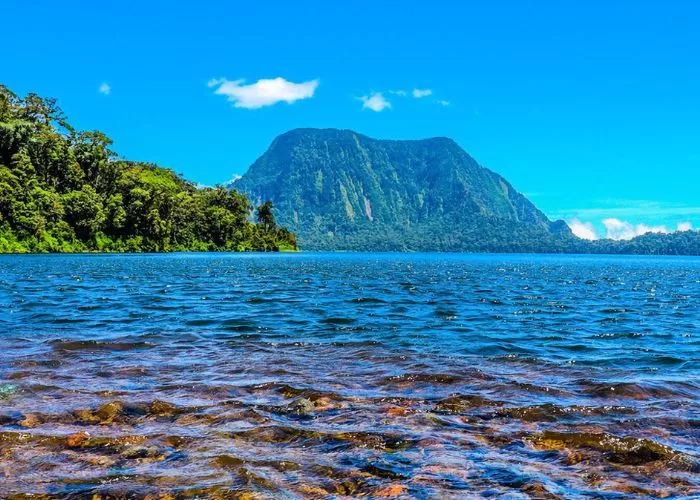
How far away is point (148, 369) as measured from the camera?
1380cm

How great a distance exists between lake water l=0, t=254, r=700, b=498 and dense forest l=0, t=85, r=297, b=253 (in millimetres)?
119579

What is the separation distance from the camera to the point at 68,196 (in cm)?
14312

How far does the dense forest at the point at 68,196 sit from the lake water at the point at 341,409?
120 metres

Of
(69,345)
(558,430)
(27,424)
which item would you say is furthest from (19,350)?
(558,430)

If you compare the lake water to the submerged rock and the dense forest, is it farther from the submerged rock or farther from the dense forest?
the dense forest

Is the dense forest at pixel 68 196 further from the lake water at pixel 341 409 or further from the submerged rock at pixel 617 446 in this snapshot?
the submerged rock at pixel 617 446

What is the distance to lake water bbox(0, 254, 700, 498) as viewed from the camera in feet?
23.9

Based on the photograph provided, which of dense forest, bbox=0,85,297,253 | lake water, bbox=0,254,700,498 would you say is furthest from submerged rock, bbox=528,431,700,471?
dense forest, bbox=0,85,297,253

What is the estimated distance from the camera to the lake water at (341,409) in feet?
23.9

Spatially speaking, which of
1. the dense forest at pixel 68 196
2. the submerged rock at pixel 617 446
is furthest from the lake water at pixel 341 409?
the dense forest at pixel 68 196

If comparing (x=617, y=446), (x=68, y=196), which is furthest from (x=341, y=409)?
(x=68, y=196)

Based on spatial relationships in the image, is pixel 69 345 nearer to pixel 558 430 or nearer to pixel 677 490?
pixel 558 430

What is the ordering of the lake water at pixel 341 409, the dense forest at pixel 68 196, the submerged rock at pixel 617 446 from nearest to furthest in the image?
the lake water at pixel 341 409 < the submerged rock at pixel 617 446 < the dense forest at pixel 68 196

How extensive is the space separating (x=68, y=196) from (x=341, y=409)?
15327 centimetres
